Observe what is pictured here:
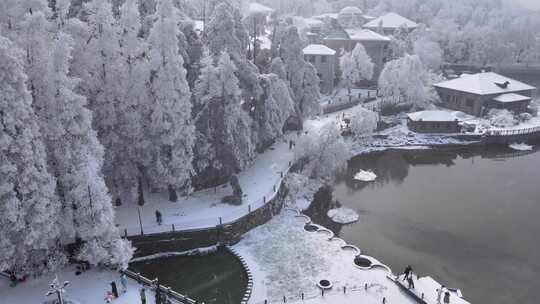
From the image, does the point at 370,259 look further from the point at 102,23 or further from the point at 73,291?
the point at 102,23

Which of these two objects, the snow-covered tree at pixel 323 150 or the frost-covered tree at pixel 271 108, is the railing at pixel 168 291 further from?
the snow-covered tree at pixel 323 150

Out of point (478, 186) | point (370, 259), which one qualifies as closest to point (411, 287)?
point (370, 259)

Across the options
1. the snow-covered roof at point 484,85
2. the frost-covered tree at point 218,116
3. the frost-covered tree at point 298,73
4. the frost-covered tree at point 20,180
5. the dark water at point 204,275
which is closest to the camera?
the frost-covered tree at point 20,180

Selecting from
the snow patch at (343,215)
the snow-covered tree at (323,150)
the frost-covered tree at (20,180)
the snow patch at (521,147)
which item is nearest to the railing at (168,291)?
the frost-covered tree at (20,180)

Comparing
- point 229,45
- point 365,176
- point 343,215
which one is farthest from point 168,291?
point 365,176

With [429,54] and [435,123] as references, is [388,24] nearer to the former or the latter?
[429,54]
